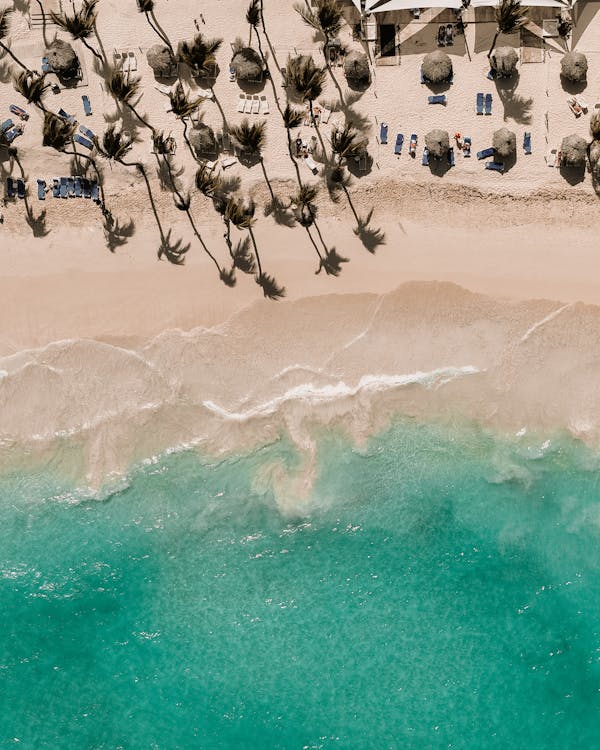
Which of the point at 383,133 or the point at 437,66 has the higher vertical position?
the point at 437,66

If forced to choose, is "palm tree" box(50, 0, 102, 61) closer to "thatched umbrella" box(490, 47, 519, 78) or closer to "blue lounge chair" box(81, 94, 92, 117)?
"blue lounge chair" box(81, 94, 92, 117)

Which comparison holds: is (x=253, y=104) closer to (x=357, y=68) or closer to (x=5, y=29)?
(x=357, y=68)

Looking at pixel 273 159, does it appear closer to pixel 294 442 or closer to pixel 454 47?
pixel 454 47

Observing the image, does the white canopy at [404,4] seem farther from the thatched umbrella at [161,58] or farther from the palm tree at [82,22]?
the palm tree at [82,22]

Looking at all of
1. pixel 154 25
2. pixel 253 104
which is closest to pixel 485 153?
pixel 253 104

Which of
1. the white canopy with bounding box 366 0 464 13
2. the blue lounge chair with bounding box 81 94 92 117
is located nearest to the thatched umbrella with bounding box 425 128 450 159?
the white canopy with bounding box 366 0 464 13

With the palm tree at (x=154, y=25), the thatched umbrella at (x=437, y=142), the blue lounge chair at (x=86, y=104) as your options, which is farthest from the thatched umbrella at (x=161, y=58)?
the thatched umbrella at (x=437, y=142)

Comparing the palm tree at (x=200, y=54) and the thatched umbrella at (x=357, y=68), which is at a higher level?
the palm tree at (x=200, y=54)

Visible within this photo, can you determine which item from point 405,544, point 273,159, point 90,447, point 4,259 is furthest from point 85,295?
point 405,544
